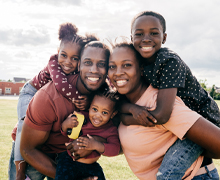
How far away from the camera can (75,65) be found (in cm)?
376

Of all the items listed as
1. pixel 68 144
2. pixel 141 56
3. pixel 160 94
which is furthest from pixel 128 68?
pixel 68 144

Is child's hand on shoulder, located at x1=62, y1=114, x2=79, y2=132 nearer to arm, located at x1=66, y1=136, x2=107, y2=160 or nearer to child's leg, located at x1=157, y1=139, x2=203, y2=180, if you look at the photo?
arm, located at x1=66, y1=136, x2=107, y2=160

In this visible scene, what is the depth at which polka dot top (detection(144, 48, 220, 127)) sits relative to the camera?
2531 millimetres

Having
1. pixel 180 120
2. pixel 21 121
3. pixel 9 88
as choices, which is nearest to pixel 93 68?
pixel 180 120

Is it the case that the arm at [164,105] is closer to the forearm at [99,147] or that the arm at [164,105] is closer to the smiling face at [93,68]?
the forearm at [99,147]

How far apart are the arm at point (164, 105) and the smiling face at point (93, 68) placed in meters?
1.04

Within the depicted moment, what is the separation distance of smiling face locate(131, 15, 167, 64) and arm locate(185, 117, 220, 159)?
1115 mm

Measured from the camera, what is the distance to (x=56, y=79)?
3.20m

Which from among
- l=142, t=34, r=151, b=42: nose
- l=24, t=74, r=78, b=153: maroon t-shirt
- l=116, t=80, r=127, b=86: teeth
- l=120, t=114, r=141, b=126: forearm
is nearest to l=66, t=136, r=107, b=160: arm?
l=24, t=74, r=78, b=153: maroon t-shirt

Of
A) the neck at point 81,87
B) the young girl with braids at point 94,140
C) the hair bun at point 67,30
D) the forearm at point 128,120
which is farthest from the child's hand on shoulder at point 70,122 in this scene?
the hair bun at point 67,30

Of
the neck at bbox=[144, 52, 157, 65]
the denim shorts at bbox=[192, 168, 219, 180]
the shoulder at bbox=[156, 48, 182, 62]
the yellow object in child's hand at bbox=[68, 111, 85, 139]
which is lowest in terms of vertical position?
the denim shorts at bbox=[192, 168, 219, 180]

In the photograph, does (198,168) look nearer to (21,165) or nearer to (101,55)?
(101,55)

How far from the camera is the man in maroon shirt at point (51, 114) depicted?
2.91 metres

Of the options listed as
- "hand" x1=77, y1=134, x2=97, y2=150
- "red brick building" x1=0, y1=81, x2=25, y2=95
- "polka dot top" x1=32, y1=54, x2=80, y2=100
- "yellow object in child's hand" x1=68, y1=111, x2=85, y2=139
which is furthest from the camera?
"red brick building" x1=0, y1=81, x2=25, y2=95
